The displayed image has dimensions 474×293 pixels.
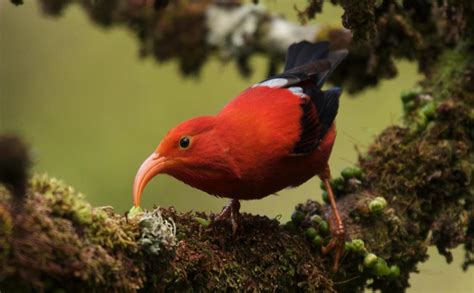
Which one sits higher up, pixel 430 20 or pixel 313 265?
pixel 430 20

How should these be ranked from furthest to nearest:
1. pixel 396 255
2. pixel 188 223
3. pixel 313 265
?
pixel 396 255, pixel 313 265, pixel 188 223

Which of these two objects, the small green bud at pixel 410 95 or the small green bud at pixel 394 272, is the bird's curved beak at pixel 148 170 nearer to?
the small green bud at pixel 394 272

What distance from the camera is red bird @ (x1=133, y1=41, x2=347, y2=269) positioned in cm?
396

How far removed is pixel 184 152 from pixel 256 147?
42 cm

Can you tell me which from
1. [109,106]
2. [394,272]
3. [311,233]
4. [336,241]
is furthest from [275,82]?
[109,106]

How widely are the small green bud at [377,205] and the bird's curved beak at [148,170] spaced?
1290mm

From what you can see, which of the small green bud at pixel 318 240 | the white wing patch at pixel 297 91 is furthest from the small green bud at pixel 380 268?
the white wing patch at pixel 297 91

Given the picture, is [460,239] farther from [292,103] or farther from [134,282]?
[134,282]

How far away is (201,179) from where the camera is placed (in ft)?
13.1

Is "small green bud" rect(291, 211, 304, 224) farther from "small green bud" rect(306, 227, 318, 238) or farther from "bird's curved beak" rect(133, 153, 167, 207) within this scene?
"bird's curved beak" rect(133, 153, 167, 207)

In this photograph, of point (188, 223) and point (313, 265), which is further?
point (313, 265)

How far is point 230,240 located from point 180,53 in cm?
301

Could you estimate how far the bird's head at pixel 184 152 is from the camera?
3896 millimetres

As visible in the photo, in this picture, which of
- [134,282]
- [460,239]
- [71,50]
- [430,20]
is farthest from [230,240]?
[71,50]
